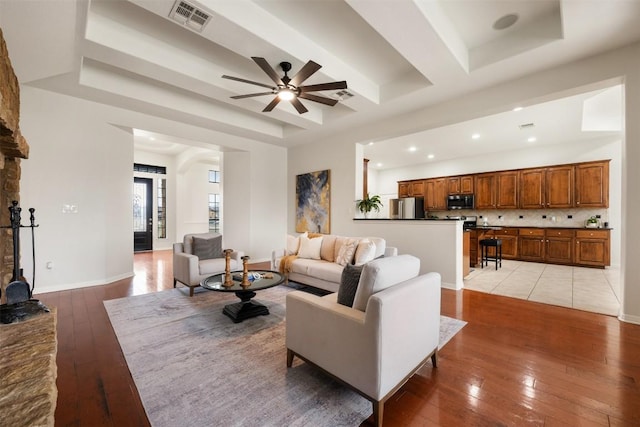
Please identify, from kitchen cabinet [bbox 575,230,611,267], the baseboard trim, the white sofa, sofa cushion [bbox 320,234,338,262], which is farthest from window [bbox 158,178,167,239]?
kitchen cabinet [bbox 575,230,611,267]

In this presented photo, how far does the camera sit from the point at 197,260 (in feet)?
13.0

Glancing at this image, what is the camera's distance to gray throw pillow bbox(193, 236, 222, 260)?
446 cm

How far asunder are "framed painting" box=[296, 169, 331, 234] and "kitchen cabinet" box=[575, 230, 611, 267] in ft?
18.7

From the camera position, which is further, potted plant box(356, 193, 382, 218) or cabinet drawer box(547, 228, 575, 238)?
cabinet drawer box(547, 228, 575, 238)

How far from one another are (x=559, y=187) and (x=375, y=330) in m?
7.68

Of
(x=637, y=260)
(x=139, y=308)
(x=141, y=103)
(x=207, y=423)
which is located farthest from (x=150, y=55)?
(x=637, y=260)

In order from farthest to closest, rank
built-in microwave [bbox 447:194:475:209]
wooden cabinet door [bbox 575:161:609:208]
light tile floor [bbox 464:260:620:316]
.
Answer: built-in microwave [bbox 447:194:475:209]
wooden cabinet door [bbox 575:161:609:208]
light tile floor [bbox 464:260:620:316]

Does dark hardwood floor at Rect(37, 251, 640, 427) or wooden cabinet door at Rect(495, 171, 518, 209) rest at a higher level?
wooden cabinet door at Rect(495, 171, 518, 209)

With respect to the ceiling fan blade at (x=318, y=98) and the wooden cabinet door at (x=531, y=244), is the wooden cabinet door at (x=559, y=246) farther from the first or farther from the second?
the ceiling fan blade at (x=318, y=98)

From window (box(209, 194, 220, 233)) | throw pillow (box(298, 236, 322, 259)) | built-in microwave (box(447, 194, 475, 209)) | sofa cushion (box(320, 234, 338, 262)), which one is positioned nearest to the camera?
sofa cushion (box(320, 234, 338, 262))

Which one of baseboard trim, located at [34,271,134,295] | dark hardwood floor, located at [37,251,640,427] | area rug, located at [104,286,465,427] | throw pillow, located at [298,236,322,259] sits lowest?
dark hardwood floor, located at [37,251,640,427]

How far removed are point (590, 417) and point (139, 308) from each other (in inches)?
168

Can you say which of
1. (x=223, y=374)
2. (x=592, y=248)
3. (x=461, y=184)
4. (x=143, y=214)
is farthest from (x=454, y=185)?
(x=143, y=214)

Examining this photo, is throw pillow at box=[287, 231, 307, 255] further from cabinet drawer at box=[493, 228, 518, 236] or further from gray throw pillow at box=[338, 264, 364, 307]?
cabinet drawer at box=[493, 228, 518, 236]
